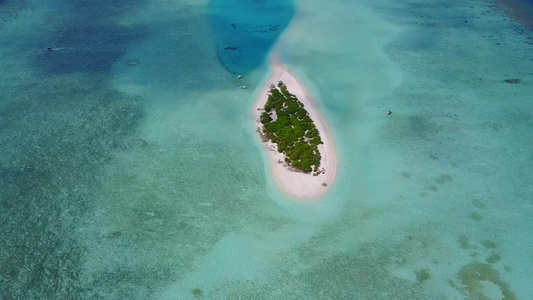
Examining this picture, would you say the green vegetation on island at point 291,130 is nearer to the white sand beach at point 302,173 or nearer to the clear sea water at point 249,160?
the white sand beach at point 302,173

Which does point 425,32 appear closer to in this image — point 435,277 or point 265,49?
point 265,49

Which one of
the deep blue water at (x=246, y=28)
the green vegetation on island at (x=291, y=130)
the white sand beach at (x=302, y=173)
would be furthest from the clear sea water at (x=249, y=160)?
the green vegetation on island at (x=291, y=130)

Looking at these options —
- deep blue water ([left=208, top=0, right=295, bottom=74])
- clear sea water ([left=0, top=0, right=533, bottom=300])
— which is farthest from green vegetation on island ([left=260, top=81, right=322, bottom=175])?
deep blue water ([left=208, top=0, right=295, bottom=74])

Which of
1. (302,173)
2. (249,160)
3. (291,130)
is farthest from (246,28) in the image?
(302,173)

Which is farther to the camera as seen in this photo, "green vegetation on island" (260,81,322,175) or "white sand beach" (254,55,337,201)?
"green vegetation on island" (260,81,322,175)

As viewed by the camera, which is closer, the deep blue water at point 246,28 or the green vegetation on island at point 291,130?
the green vegetation on island at point 291,130

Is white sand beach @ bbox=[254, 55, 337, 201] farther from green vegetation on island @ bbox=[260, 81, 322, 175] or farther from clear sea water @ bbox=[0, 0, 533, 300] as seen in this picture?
clear sea water @ bbox=[0, 0, 533, 300]
